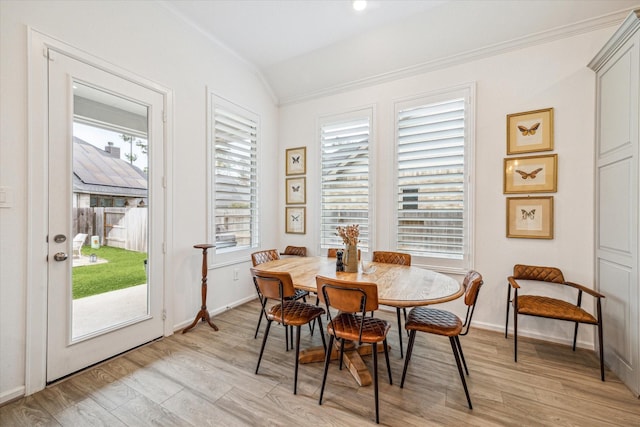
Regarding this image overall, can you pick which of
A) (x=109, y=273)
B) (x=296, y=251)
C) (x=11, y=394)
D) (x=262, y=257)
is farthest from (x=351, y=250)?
(x=11, y=394)

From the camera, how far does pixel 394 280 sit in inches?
85.0

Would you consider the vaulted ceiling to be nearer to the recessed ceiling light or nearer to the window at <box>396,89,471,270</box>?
the recessed ceiling light

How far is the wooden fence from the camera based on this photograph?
2.22 meters

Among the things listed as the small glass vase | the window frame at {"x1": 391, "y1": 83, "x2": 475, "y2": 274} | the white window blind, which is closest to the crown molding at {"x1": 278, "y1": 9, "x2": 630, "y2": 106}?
the window frame at {"x1": 391, "y1": 83, "x2": 475, "y2": 274}

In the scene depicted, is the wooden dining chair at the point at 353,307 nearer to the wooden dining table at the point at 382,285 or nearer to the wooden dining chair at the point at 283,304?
the wooden dining table at the point at 382,285

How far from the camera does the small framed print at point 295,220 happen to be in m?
4.20

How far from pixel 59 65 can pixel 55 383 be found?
2449mm

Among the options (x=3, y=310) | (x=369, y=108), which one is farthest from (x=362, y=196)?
(x=3, y=310)

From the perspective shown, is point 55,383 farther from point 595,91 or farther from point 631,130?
point 595,91

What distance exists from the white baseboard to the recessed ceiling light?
14.1 feet

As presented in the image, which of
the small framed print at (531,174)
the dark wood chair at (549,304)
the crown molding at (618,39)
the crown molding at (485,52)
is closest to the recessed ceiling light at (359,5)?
the crown molding at (485,52)

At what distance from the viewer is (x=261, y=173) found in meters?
4.06

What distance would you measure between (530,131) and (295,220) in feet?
10.4

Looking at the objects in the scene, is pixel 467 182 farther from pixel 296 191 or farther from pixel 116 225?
pixel 116 225
